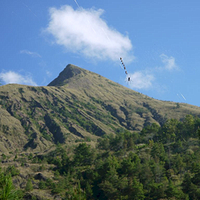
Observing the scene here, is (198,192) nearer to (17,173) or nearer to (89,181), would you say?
(89,181)

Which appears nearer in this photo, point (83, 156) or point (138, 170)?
point (138, 170)

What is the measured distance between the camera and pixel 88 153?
131 meters

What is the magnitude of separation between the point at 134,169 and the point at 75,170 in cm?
3532

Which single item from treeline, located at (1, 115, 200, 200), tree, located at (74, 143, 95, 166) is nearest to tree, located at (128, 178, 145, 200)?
treeline, located at (1, 115, 200, 200)

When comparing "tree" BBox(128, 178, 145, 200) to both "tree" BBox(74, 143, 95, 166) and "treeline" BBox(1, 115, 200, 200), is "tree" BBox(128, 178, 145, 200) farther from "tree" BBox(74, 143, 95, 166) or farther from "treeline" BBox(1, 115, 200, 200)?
"tree" BBox(74, 143, 95, 166)

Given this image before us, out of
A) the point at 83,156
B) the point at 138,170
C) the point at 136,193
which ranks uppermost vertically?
the point at 83,156

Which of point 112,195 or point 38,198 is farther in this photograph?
point 38,198

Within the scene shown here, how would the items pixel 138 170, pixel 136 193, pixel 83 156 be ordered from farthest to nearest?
1. pixel 83 156
2. pixel 138 170
3. pixel 136 193

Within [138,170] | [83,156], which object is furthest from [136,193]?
[83,156]

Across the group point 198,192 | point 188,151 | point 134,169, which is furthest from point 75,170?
point 198,192

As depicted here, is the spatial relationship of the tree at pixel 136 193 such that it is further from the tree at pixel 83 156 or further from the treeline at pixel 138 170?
the tree at pixel 83 156

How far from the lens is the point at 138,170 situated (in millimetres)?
96375

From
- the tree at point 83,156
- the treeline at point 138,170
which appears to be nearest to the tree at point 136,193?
the treeline at point 138,170

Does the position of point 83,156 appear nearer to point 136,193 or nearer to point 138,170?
point 138,170
